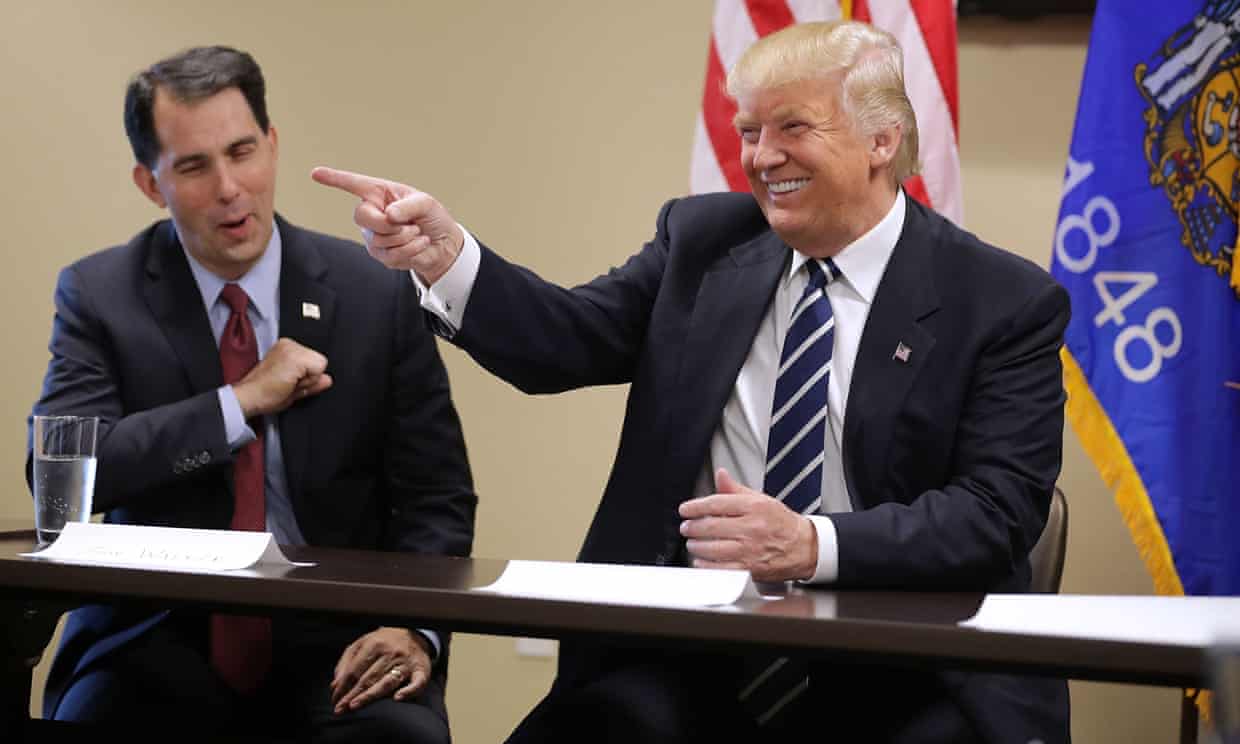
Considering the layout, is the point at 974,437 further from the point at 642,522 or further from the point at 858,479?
the point at 642,522

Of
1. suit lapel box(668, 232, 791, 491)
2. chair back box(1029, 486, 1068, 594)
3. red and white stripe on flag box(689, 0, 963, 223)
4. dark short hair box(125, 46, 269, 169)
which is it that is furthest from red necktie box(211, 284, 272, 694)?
chair back box(1029, 486, 1068, 594)

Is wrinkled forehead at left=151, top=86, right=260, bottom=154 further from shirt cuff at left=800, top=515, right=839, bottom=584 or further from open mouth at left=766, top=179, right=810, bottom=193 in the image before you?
shirt cuff at left=800, top=515, right=839, bottom=584

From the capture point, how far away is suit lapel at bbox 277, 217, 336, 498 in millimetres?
2578

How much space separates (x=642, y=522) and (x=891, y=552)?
18.6 inches

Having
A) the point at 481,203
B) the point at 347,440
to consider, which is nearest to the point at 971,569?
the point at 347,440

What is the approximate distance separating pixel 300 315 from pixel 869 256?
1.06 m

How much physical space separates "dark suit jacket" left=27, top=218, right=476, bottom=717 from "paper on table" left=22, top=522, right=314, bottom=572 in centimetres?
55

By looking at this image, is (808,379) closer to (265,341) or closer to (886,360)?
(886,360)

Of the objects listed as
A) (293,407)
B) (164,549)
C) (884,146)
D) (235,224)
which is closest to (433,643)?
(293,407)

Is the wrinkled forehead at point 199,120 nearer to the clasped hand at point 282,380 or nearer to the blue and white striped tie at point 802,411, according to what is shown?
the clasped hand at point 282,380

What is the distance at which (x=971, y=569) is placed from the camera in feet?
6.40

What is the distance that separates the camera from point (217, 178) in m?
2.68

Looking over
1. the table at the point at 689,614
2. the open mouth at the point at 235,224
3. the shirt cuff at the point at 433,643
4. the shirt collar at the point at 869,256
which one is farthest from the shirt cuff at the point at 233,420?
the shirt collar at the point at 869,256

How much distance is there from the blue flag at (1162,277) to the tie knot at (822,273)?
99 cm
